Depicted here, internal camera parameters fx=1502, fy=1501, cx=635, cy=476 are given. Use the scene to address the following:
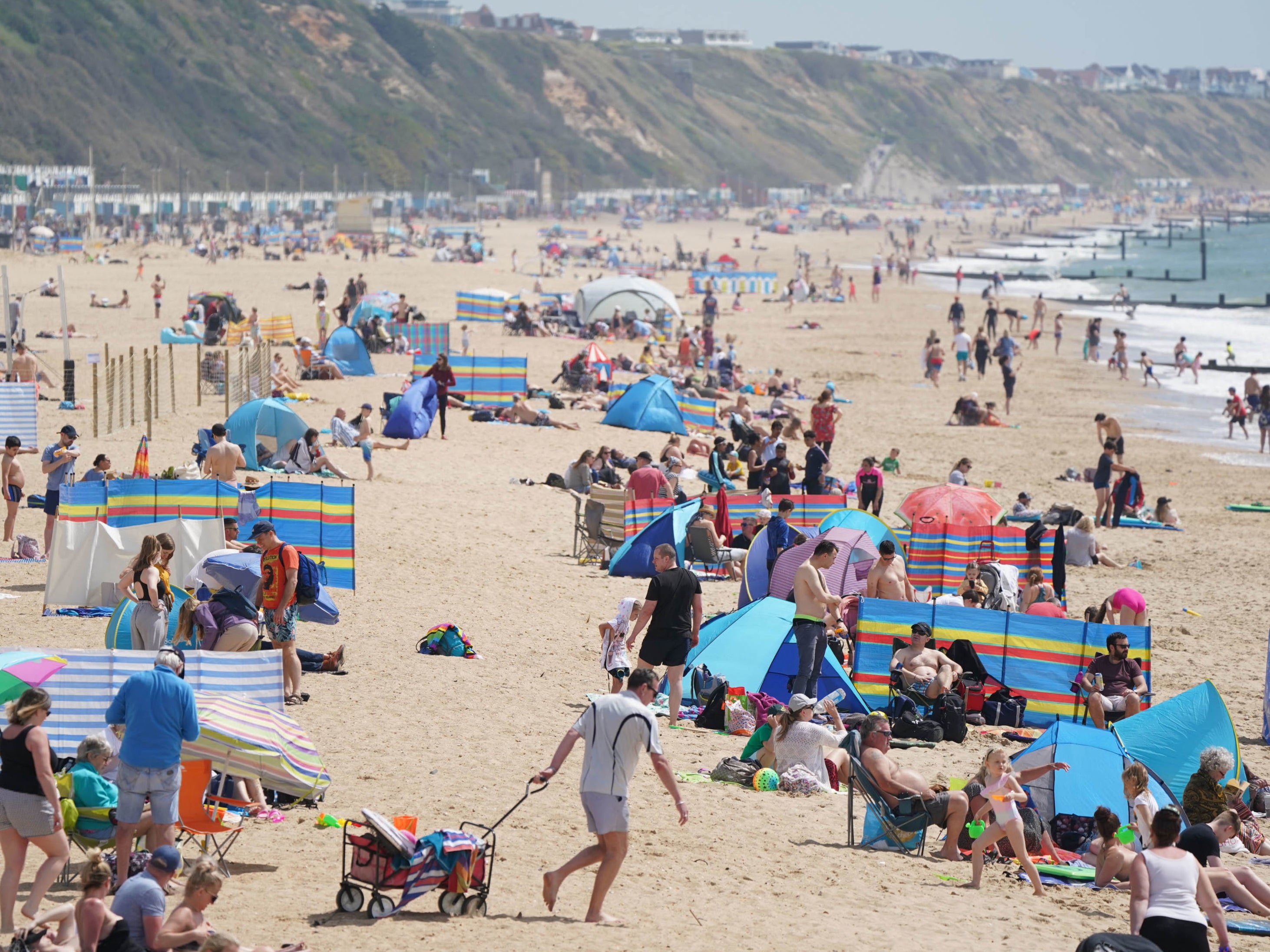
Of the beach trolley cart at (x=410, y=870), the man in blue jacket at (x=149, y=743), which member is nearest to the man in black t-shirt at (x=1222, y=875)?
the beach trolley cart at (x=410, y=870)

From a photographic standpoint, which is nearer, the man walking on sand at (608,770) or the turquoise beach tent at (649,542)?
the man walking on sand at (608,770)

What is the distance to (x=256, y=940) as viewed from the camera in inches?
230

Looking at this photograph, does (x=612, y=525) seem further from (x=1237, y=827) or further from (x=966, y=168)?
(x=966, y=168)

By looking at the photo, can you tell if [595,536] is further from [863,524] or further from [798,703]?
[798,703]

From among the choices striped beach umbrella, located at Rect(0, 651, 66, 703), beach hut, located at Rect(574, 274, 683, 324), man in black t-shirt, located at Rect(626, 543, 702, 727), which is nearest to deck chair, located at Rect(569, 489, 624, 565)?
man in black t-shirt, located at Rect(626, 543, 702, 727)

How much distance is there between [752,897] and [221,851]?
2.41 metres

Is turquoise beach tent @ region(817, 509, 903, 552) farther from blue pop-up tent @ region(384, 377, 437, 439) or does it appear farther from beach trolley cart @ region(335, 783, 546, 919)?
blue pop-up tent @ region(384, 377, 437, 439)

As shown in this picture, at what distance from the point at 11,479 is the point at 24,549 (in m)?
0.72

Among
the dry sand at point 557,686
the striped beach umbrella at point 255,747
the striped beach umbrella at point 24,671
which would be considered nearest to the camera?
the dry sand at point 557,686

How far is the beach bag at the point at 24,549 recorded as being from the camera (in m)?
12.5

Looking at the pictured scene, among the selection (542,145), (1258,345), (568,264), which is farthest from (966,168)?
(1258,345)

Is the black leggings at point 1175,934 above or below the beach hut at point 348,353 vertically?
below

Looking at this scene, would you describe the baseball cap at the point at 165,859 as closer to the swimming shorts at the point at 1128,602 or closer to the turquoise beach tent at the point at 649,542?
the swimming shorts at the point at 1128,602

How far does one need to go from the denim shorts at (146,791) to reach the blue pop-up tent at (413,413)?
1316 cm
